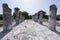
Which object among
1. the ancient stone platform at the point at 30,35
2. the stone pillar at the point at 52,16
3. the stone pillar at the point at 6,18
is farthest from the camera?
the stone pillar at the point at 52,16

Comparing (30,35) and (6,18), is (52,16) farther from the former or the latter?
(30,35)

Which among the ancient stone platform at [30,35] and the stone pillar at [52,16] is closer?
the ancient stone platform at [30,35]

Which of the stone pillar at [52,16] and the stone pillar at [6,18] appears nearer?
the stone pillar at [6,18]

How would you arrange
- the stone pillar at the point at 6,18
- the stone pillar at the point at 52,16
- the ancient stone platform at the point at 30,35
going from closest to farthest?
the ancient stone platform at the point at 30,35, the stone pillar at the point at 6,18, the stone pillar at the point at 52,16

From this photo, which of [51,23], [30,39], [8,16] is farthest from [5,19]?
[30,39]

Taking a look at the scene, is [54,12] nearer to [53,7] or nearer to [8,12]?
[53,7]

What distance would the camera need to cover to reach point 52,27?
755 centimetres

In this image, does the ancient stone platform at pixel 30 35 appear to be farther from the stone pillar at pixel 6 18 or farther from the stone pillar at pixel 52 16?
the stone pillar at pixel 52 16

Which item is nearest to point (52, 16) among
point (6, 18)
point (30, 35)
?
point (6, 18)

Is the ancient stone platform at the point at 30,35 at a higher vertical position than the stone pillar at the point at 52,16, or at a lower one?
lower

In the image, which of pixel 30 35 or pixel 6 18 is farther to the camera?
pixel 6 18

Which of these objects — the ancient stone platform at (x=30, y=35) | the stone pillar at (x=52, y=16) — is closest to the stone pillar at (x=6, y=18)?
the ancient stone platform at (x=30, y=35)

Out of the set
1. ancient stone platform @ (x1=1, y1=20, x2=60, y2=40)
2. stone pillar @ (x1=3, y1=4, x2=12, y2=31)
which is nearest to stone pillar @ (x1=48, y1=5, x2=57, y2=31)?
ancient stone platform @ (x1=1, y1=20, x2=60, y2=40)

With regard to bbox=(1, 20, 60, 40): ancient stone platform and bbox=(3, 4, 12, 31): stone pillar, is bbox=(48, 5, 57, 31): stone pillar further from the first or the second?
bbox=(3, 4, 12, 31): stone pillar
